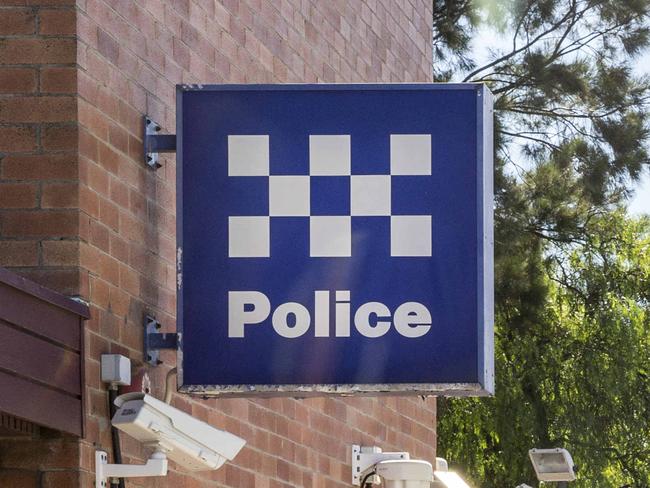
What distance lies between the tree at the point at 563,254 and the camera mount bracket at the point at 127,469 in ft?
50.0

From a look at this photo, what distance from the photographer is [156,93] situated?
17.3ft

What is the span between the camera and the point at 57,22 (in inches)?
182

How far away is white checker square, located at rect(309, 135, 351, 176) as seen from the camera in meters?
4.80

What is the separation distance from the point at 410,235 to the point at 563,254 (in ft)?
52.4

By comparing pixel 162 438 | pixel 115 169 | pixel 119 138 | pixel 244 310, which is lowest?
pixel 162 438

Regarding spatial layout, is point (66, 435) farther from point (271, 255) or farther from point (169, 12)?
point (169, 12)

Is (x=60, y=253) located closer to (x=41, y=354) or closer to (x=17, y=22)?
(x=41, y=354)

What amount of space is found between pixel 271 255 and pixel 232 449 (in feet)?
2.04

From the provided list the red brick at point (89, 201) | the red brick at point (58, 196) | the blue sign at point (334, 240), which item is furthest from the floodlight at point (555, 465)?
the red brick at point (58, 196)

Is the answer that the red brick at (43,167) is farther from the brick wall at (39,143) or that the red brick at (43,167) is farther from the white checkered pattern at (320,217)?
the white checkered pattern at (320,217)

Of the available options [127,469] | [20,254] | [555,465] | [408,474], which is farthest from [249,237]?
[555,465]

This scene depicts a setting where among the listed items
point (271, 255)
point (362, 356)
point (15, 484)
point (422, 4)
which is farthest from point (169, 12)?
point (422, 4)

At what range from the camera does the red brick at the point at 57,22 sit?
4.62 metres

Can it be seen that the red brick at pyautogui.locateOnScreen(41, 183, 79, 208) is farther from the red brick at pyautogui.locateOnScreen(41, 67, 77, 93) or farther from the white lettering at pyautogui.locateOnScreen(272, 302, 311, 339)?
the white lettering at pyautogui.locateOnScreen(272, 302, 311, 339)
